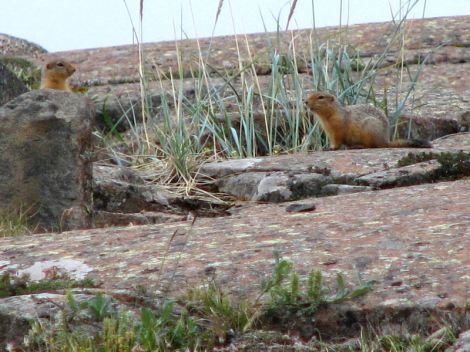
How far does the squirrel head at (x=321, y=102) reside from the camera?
345 inches

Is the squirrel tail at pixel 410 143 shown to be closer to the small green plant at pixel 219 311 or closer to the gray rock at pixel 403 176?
the gray rock at pixel 403 176

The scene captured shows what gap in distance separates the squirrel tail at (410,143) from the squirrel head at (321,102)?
1.91ft

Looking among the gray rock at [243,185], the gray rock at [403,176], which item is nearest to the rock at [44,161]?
the gray rock at [243,185]

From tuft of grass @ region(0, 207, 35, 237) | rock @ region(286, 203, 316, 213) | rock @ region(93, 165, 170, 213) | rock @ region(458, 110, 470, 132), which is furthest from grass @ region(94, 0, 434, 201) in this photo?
rock @ region(286, 203, 316, 213)

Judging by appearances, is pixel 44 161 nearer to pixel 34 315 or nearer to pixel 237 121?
pixel 34 315

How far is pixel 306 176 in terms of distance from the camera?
277 inches

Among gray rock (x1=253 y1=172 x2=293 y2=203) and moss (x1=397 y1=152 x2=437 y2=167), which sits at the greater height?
moss (x1=397 y1=152 x2=437 y2=167)

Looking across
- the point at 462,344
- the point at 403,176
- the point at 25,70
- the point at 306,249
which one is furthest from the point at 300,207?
the point at 25,70

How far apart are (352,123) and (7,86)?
9.58ft

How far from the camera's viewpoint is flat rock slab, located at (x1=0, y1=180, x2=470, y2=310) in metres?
3.87

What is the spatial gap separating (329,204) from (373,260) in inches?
57.8

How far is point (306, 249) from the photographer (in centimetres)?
433

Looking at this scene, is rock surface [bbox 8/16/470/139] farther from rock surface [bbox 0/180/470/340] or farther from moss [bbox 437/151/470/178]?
rock surface [bbox 0/180/470/340]

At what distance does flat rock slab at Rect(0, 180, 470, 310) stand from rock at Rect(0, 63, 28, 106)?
3768mm
